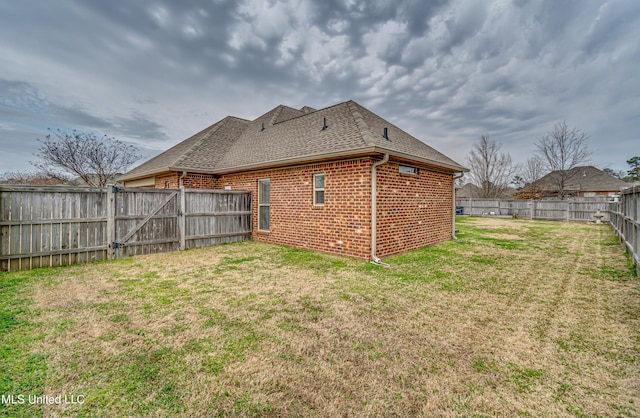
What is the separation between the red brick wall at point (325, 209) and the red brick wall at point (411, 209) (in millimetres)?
496

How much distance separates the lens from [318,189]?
26.2 feet

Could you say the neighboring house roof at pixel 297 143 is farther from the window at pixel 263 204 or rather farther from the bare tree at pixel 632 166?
the bare tree at pixel 632 166

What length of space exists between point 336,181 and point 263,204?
11.6 feet

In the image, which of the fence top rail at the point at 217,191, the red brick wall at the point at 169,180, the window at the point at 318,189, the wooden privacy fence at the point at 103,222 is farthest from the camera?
the red brick wall at the point at 169,180

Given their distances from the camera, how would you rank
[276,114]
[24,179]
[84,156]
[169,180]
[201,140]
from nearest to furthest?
[169,180] → [201,140] → [276,114] → [84,156] → [24,179]

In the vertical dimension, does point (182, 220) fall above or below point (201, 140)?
below

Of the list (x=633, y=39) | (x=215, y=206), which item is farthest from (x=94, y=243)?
(x=633, y=39)

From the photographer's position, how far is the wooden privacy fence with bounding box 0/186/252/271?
5961 millimetres

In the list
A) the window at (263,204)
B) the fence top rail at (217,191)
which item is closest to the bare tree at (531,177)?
the window at (263,204)

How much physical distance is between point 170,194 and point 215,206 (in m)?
1.50

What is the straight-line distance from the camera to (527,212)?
21266 millimetres

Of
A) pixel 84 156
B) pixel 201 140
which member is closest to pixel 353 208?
pixel 201 140
